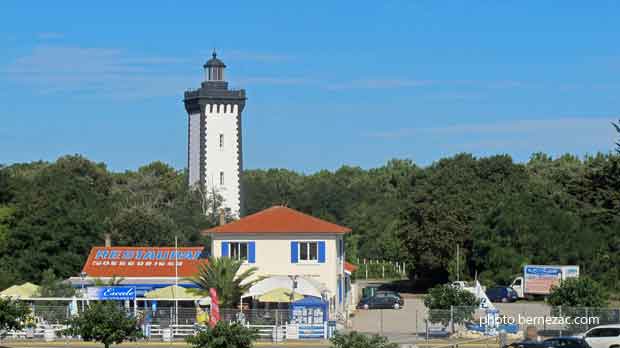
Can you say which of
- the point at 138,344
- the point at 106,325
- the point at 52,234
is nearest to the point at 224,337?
the point at 106,325

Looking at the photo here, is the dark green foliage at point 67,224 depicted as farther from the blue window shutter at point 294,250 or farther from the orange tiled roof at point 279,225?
the blue window shutter at point 294,250

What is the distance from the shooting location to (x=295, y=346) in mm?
49156

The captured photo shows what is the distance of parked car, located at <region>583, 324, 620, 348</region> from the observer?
143 ft

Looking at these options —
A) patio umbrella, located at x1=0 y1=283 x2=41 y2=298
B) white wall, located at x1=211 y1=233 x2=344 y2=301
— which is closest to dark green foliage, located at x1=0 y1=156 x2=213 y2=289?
patio umbrella, located at x1=0 y1=283 x2=41 y2=298

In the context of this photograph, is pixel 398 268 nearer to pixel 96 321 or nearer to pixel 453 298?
pixel 453 298

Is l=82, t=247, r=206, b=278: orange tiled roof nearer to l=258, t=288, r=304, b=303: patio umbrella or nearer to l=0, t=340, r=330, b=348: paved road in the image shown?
l=258, t=288, r=304, b=303: patio umbrella

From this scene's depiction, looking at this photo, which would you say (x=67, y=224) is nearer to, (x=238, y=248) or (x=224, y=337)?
(x=238, y=248)

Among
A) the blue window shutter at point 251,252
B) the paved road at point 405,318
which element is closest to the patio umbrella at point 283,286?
the paved road at point 405,318

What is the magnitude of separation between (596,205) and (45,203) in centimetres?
3440

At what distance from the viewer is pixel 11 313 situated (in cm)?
4584

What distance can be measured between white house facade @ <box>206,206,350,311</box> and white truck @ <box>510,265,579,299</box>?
578 inches

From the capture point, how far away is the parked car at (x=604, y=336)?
43719 millimetres

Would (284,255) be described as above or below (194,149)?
below

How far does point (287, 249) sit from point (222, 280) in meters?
8.39
